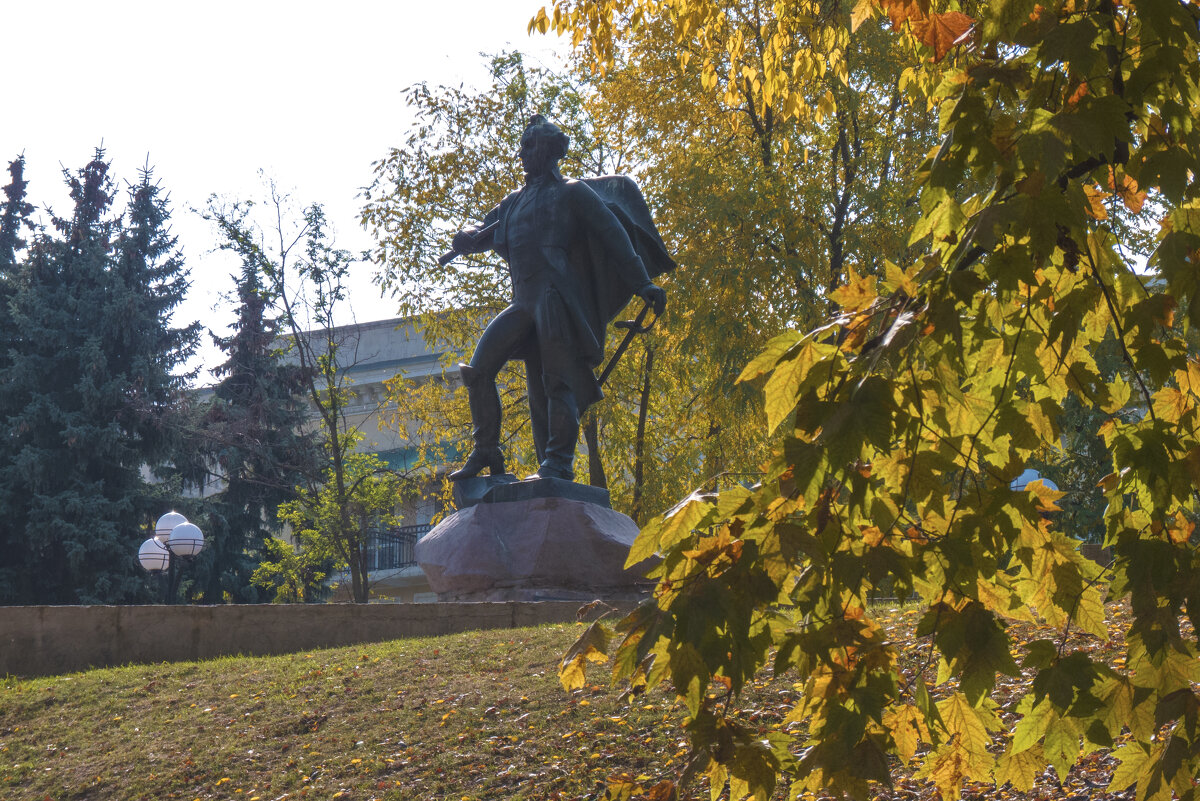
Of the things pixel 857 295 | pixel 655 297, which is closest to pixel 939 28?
pixel 857 295

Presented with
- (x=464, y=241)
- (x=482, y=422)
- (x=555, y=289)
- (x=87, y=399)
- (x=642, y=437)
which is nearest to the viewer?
(x=555, y=289)

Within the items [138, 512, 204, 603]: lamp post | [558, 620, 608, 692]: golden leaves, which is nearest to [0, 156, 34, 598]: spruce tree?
[138, 512, 204, 603]: lamp post

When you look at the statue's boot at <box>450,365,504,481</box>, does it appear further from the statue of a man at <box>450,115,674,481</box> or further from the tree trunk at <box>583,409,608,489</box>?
the tree trunk at <box>583,409,608,489</box>

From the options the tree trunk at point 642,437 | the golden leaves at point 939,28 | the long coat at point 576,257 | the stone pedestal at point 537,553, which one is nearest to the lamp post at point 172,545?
the tree trunk at point 642,437

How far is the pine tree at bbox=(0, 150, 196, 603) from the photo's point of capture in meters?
26.7

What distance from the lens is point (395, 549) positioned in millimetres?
30453

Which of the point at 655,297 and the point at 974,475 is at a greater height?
the point at 655,297

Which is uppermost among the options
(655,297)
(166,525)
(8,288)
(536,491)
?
(8,288)

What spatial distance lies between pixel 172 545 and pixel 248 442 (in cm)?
1128

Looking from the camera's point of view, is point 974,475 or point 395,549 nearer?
point 974,475

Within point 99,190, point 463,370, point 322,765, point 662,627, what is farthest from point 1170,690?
point 99,190

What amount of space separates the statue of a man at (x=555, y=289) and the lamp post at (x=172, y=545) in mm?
9306

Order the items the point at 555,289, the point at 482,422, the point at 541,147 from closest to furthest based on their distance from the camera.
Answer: the point at 555,289
the point at 541,147
the point at 482,422

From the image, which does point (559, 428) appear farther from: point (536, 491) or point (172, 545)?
point (172, 545)
